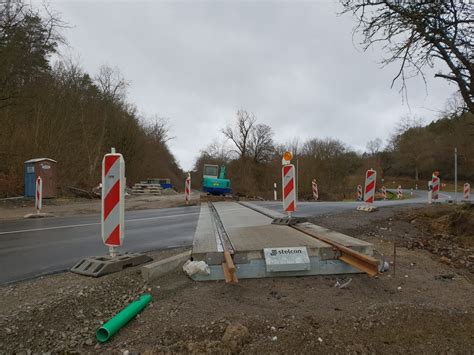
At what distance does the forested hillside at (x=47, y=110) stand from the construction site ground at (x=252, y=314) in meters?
16.6

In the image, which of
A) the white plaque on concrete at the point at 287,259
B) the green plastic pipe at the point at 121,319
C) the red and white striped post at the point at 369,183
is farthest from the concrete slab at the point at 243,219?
the red and white striped post at the point at 369,183

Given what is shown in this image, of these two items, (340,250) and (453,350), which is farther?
(340,250)

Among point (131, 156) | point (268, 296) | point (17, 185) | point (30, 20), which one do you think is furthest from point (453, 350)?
point (131, 156)

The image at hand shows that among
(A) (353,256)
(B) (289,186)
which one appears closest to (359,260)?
(A) (353,256)

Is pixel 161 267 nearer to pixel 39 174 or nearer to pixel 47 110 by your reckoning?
pixel 39 174

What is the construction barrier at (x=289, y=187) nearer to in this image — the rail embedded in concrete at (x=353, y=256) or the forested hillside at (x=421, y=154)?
the rail embedded in concrete at (x=353, y=256)

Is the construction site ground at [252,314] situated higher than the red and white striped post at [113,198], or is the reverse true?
the red and white striped post at [113,198]

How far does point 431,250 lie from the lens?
7.55 meters

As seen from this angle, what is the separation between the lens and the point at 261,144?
69188mm

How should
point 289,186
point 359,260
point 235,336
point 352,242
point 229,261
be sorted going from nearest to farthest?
point 235,336, point 229,261, point 359,260, point 352,242, point 289,186

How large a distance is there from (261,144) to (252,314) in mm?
66167

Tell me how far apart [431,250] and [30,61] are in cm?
2094

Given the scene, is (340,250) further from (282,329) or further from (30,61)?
(30,61)

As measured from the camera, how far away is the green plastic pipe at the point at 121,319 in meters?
3.16
